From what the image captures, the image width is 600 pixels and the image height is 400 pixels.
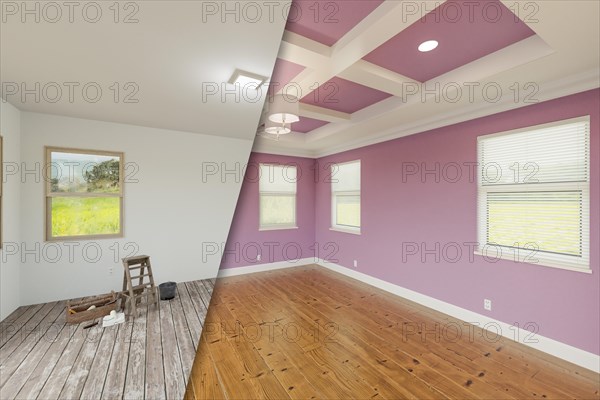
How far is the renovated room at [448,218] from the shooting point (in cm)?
179

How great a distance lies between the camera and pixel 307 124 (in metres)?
4.07

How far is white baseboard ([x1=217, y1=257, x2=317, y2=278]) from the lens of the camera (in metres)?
4.44

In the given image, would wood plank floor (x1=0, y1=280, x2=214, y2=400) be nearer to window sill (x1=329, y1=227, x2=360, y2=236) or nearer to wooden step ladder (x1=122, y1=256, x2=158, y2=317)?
wooden step ladder (x1=122, y1=256, x2=158, y2=317)

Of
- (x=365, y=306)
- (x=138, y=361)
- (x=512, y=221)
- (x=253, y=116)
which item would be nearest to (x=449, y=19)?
(x=512, y=221)

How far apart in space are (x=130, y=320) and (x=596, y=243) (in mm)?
4316

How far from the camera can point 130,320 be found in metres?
2.77

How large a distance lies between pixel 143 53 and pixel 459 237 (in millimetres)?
3493

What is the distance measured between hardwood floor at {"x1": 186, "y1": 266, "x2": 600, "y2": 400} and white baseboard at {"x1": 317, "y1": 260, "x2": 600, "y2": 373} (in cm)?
7

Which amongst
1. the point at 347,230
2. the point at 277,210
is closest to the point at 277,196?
the point at 277,210

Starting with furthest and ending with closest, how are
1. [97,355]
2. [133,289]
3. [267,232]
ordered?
[267,232] → [133,289] → [97,355]

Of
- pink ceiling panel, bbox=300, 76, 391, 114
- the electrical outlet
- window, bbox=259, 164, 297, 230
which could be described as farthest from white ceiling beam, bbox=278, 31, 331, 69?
window, bbox=259, 164, 297, 230

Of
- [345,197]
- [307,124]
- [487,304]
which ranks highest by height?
[307,124]

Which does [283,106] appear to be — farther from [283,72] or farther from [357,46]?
[357,46]

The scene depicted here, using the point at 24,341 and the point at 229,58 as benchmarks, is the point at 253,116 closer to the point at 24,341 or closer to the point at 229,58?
the point at 229,58
